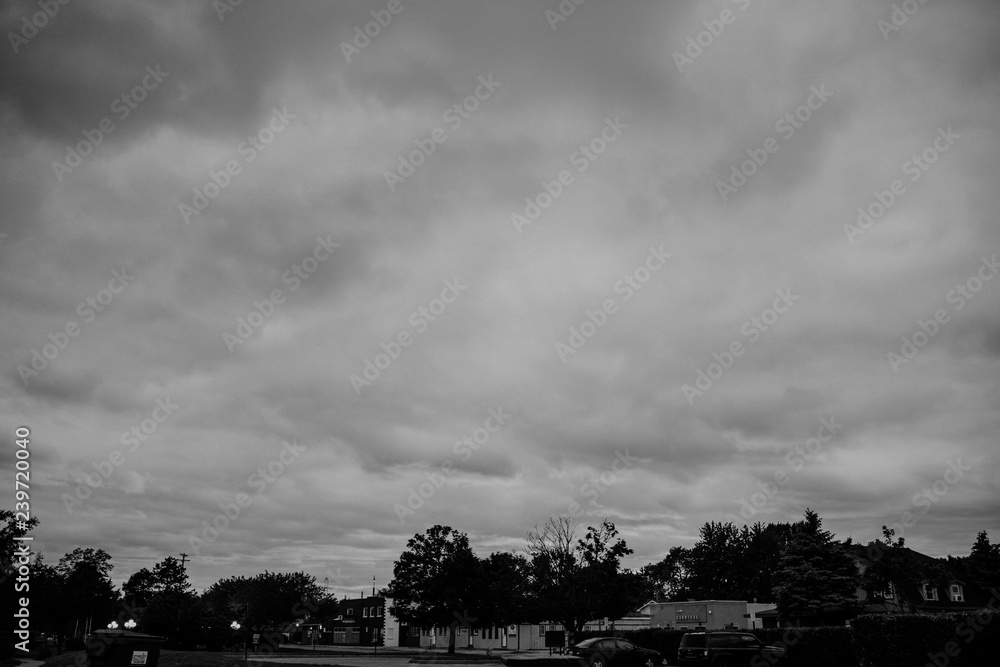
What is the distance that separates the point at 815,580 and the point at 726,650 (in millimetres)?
23822

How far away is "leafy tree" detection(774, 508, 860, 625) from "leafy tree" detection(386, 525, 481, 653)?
2494cm

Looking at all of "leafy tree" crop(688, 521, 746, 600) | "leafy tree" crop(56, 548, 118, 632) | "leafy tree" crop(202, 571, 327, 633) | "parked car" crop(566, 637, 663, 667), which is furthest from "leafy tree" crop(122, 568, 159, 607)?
"parked car" crop(566, 637, 663, 667)

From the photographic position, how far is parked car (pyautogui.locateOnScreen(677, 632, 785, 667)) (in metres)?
31.1

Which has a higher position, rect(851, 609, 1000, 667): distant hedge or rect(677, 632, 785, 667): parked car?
rect(851, 609, 1000, 667): distant hedge

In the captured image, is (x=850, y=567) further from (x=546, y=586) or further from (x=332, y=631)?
(x=332, y=631)

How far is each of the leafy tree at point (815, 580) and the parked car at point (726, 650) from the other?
2052cm

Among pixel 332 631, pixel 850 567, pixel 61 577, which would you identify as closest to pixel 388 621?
pixel 332 631

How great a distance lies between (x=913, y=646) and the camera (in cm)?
2636

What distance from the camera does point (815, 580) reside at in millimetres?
51156

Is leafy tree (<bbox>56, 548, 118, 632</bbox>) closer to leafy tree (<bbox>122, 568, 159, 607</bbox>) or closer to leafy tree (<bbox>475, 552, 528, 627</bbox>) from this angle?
leafy tree (<bbox>475, 552, 528, 627</bbox>)

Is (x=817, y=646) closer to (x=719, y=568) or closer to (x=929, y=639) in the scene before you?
(x=929, y=639)

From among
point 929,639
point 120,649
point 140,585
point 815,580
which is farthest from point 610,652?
point 140,585

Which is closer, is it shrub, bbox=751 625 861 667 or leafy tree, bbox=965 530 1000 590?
shrub, bbox=751 625 861 667

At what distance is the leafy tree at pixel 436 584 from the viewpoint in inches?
2406
